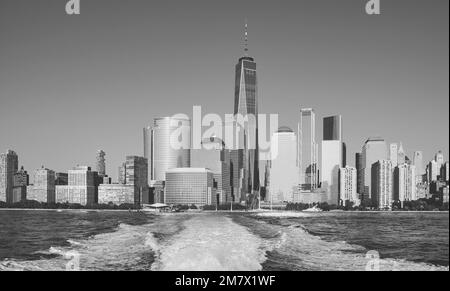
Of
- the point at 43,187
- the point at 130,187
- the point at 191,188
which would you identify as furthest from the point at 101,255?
the point at 191,188

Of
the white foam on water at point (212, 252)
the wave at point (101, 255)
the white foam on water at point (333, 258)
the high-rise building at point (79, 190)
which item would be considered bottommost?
the white foam on water at point (333, 258)

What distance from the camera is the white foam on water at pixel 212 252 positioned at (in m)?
9.28

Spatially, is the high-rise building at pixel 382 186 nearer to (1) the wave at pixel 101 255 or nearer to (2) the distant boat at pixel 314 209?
(2) the distant boat at pixel 314 209

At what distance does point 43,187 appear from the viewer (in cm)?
2077

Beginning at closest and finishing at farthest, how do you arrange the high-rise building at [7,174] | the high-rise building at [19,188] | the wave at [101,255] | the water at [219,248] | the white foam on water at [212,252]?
the white foam on water at [212,252] < the wave at [101,255] < the water at [219,248] < the high-rise building at [7,174] < the high-rise building at [19,188]

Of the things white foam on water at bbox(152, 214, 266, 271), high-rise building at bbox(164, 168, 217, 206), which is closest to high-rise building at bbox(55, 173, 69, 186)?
high-rise building at bbox(164, 168, 217, 206)

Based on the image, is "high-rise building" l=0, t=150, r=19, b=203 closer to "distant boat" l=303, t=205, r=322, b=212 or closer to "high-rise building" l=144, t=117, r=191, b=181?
"high-rise building" l=144, t=117, r=191, b=181

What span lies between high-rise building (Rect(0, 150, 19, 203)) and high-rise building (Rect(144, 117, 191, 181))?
4.14 metres

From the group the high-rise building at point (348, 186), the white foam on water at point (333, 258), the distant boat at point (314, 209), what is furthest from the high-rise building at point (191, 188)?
A: the white foam on water at point (333, 258)

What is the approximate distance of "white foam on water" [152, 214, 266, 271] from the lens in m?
9.28

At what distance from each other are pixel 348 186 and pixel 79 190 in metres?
12.2

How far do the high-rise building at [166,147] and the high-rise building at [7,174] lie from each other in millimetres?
4138

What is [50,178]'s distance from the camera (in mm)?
18266
